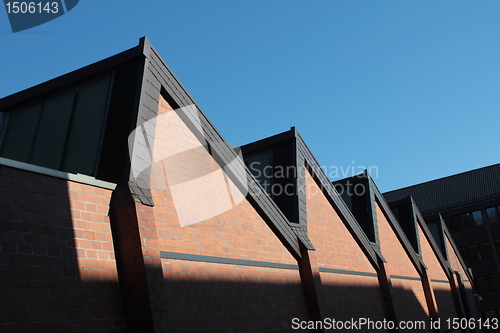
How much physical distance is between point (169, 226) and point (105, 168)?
1.48 metres

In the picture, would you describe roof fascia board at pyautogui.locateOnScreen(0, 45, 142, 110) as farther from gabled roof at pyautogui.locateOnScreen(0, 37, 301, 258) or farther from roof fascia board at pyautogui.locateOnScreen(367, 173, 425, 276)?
roof fascia board at pyautogui.locateOnScreen(367, 173, 425, 276)

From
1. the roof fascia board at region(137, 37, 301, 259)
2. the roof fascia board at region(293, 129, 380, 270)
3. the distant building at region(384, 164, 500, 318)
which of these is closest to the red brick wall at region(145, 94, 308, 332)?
the roof fascia board at region(137, 37, 301, 259)

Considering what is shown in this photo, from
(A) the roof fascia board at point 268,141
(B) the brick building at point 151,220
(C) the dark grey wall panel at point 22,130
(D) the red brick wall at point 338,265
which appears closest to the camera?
(B) the brick building at point 151,220

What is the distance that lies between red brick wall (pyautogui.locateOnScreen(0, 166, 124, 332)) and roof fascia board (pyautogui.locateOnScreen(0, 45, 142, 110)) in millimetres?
3343

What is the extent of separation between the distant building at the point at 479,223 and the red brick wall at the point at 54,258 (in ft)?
138

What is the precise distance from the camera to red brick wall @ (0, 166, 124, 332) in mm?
6395

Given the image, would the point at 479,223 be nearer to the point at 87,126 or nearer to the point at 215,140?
the point at 215,140

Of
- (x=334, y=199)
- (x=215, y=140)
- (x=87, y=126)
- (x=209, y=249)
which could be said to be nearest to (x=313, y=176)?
(x=334, y=199)

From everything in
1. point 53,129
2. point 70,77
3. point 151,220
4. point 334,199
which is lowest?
point 151,220

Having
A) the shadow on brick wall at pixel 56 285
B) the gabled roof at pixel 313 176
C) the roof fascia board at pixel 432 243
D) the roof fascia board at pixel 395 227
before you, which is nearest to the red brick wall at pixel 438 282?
the roof fascia board at pixel 432 243

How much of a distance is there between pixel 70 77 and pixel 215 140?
128 inches

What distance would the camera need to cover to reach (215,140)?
11.2m

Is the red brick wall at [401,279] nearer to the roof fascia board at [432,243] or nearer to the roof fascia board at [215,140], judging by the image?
the roof fascia board at [432,243]

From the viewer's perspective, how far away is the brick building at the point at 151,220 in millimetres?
6930
